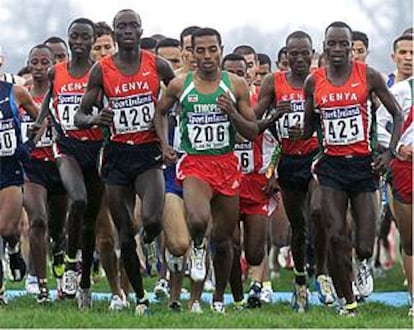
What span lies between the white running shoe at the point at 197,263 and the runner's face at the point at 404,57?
2988mm

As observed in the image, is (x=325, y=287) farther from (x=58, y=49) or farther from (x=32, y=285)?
(x=58, y=49)

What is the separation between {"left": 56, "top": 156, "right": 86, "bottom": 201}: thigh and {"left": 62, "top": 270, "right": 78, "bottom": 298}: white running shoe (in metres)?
1.25

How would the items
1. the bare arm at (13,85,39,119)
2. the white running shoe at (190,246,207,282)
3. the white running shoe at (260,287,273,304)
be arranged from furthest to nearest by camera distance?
1. the white running shoe at (260,287,273,304)
2. the bare arm at (13,85,39,119)
3. the white running shoe at (190,246,207,282)

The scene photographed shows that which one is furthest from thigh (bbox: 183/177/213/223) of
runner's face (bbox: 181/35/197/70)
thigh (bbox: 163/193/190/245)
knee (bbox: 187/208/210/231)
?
runner's face (bbox: 181/35/197/70)

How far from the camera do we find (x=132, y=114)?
41.6 feet

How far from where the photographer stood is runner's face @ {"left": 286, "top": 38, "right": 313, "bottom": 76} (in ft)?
45.0

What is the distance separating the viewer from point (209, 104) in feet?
41.3

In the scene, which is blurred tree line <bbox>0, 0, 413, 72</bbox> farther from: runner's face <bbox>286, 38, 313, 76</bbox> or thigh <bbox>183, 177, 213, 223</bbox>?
thigh <bbox>183, 177, 213, 223</bbox>

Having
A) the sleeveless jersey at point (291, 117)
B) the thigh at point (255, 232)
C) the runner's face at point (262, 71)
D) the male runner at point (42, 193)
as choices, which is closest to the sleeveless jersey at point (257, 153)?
the sleeveless jersey at point (291, 117)

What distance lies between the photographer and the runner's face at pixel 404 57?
13648 mm

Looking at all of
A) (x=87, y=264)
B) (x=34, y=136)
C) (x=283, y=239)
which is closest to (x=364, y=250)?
(x=87, y=264)

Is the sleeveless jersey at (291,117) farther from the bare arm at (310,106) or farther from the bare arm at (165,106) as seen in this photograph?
the bare arm at (165,106)

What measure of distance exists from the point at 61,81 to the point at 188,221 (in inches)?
91.4

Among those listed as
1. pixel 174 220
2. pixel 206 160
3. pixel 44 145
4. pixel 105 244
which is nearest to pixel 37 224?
pixel 105 244
